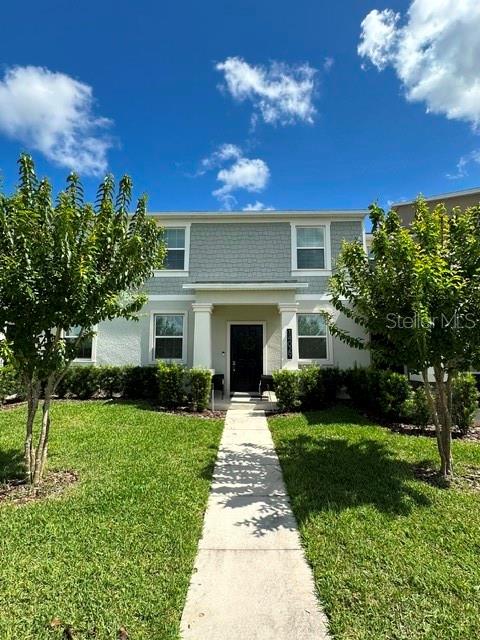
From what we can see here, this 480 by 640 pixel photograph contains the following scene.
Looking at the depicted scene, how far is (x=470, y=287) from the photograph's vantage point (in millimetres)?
4719

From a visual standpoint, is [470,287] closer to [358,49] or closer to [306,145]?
[358,49]

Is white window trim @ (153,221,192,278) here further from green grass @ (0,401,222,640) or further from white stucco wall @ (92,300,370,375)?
green grass @ (0,401,222,640)

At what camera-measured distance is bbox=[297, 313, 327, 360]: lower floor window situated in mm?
11836

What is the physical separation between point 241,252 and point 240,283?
142cm

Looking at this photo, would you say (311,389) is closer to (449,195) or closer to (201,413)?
(201,413)

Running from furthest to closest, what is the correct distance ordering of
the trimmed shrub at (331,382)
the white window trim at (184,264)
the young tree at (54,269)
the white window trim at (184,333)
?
the white window trim at (184,264) → the white window trim at (184,333) → the trimmed shrub at (331,382) → the young tree at (54,269)

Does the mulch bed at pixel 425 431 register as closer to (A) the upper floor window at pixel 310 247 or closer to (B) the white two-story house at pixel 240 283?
(B) the white two-story house at pixel 240 283

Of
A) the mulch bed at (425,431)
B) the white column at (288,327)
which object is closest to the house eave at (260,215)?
the white column at (288,327)

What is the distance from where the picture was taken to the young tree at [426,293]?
4.55 metres

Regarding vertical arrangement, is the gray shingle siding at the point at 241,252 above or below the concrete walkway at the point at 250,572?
above

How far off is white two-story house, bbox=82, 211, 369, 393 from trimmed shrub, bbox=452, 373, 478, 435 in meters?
3.93

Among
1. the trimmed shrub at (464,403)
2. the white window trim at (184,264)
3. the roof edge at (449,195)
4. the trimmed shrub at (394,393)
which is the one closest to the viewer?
the trimmed shrub at (464,403)

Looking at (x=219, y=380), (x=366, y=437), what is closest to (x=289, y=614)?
(x=366, y=437)

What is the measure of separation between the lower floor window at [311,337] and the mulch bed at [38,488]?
27.1 feet
